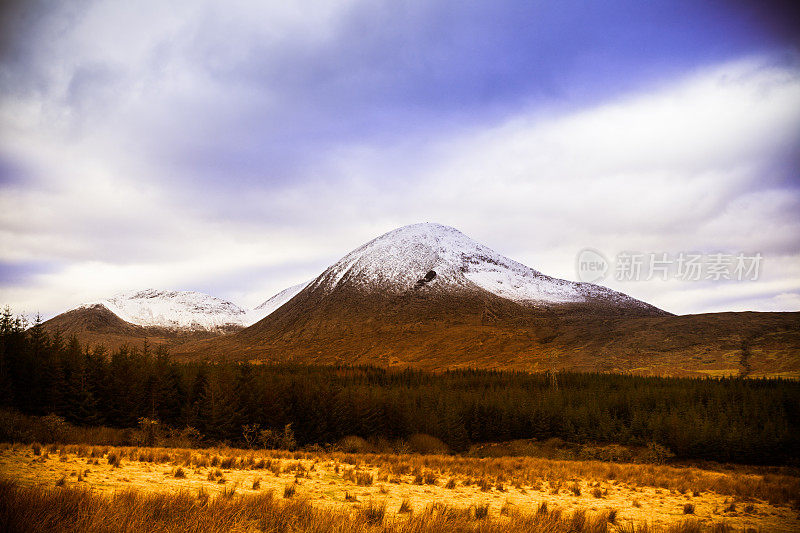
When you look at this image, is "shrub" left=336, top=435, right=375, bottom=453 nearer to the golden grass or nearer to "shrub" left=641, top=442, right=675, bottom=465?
"shrub" left=641, top=442, right=675, bottom=465

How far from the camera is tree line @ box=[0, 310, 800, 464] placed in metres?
34.9

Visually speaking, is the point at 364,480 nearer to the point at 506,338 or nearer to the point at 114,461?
the point at 114,461

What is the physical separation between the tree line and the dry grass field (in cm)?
1830

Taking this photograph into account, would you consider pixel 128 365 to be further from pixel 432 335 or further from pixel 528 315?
pixel 528 315

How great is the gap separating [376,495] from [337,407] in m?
32.8

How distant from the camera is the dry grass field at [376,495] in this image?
8.08 meters

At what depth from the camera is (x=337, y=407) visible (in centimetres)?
4559

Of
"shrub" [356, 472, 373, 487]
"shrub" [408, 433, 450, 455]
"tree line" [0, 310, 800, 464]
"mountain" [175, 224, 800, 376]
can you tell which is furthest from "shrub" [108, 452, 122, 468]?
"mountain" [175, 224, 800, 376]

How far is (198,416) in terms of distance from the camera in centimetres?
3800

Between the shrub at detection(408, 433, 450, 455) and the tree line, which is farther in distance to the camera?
the shrub at detection(408, 433, 450, 455)

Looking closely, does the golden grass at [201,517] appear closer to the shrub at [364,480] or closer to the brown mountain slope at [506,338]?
→ the shrub at [364,480]

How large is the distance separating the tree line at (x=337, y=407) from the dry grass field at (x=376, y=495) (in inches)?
721

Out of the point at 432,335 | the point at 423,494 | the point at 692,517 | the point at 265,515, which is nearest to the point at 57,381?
the point at 423,494

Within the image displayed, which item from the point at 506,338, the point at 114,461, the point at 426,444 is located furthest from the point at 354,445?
A: the point at 506,338
